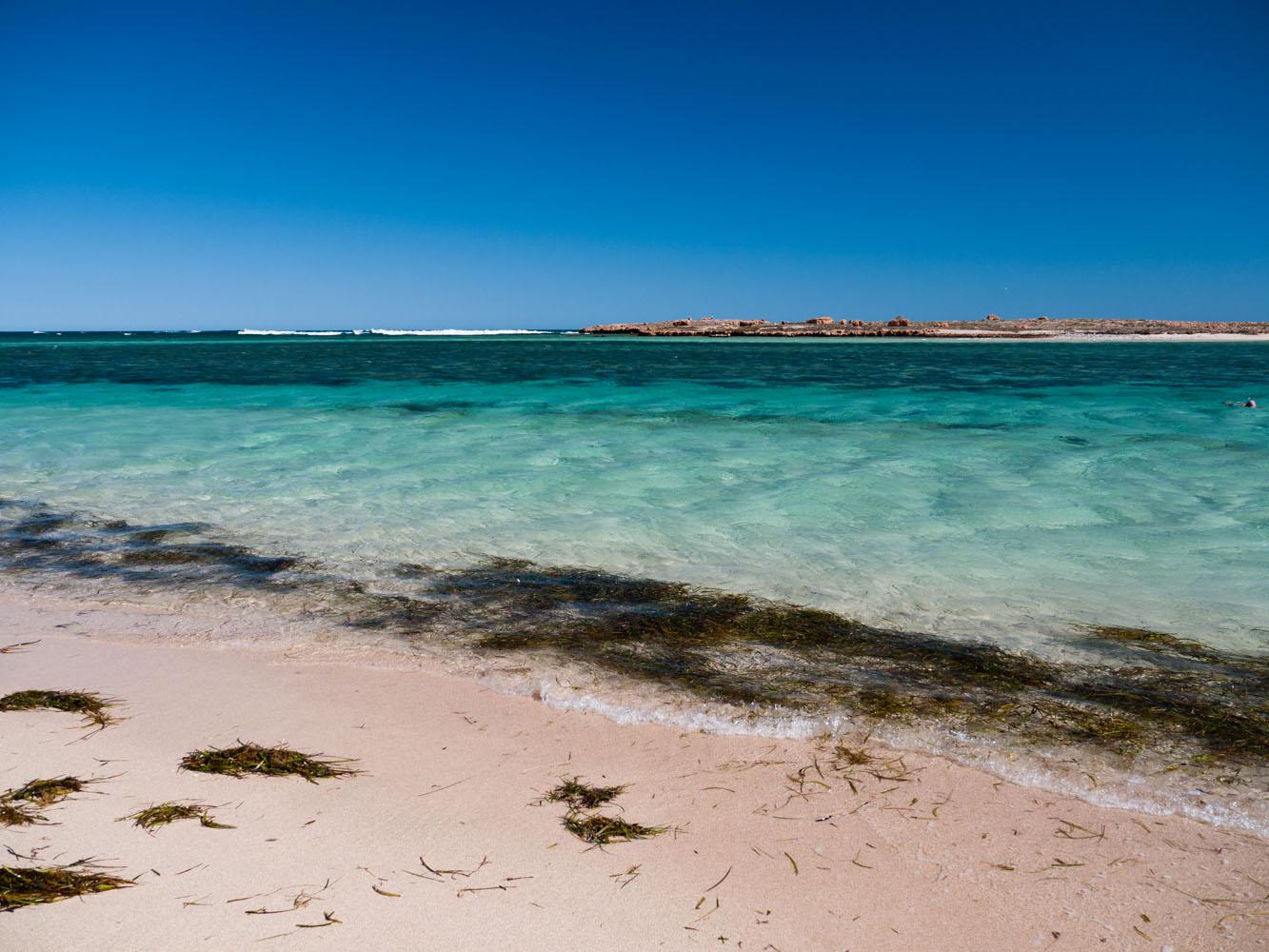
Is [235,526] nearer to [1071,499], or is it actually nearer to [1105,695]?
[1105,695]

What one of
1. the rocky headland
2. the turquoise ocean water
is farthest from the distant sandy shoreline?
the turquoise ocean water

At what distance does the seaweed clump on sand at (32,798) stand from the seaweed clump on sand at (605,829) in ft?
5.83

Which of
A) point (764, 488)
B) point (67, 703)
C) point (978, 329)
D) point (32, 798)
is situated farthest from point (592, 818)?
point (978, 329)

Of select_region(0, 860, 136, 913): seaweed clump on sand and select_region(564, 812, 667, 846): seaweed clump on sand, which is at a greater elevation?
select_region(0, 860, 136, 913): seaweed clump on sand

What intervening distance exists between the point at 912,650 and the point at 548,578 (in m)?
2.50

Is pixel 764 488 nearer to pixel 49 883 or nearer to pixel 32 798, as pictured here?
pixel 32 798

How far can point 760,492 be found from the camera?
836cm

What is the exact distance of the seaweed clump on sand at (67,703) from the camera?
332 cm

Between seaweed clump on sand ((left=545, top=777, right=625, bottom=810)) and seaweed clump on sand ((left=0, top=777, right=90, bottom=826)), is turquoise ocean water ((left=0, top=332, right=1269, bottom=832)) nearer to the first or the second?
seaweed clump on sand ((left=545, top=777, right=625, bottom=810))

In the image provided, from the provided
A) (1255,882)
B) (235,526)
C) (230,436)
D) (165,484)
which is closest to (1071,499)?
(1255,882)

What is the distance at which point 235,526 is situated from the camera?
692 cm

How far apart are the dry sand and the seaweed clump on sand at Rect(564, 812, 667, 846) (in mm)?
38

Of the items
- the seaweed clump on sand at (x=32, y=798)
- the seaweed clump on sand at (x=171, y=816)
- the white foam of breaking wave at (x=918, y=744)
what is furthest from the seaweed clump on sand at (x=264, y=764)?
the white foam of breaking wave at (x=918, y=744)

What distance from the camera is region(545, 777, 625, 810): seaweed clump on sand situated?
273 cm
